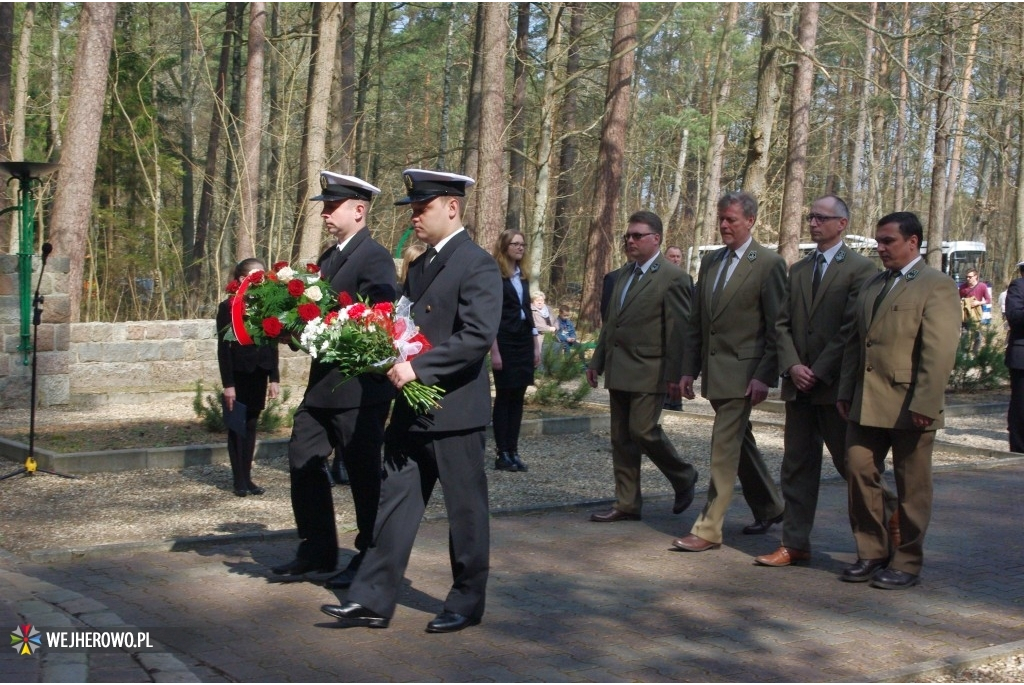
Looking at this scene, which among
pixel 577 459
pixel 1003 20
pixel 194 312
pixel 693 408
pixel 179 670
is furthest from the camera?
pixel 1003 20

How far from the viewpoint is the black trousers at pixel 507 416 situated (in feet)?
34.3

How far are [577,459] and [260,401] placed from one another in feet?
11.9

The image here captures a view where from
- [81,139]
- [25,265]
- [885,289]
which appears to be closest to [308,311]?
[885,289]

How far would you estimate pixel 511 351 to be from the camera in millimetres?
10273

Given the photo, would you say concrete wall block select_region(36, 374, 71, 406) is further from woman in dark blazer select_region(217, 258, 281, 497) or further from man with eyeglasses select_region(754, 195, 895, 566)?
man with eyeglasses select_region(754, 195, 895, 566)

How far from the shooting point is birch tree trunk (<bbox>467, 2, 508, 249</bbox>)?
639 inches

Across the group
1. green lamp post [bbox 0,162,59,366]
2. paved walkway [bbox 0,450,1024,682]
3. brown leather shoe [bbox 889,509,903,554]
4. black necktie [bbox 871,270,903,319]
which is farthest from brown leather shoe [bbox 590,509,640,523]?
green lamp post [bbox 0,162,59,366]

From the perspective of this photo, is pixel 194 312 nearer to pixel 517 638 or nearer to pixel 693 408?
pixel 693 408

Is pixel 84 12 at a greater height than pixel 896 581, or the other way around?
pixel 84 12

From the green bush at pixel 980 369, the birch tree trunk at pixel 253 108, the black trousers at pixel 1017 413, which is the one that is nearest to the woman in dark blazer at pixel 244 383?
the black trousers at pixel 1017 413

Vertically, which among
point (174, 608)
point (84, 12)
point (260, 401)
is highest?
point (84, 12)

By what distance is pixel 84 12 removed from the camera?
16.9 metres

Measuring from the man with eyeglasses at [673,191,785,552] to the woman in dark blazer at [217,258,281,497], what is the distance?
11.1 feet

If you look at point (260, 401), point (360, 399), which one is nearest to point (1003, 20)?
point (260, 401)
